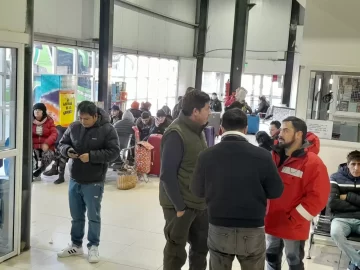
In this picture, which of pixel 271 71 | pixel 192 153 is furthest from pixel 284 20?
pixel 192 153

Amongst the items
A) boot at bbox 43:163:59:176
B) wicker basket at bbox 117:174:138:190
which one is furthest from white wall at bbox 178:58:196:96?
wicker basket at bbox 117:174:138:190

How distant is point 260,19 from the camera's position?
17.0 m

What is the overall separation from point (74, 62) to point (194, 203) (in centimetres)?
835

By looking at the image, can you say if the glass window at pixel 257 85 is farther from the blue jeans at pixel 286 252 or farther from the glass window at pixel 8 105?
the blue jeans at pixel 286 252

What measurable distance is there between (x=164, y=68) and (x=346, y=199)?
40.9ft

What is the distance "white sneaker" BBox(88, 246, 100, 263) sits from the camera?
400cm

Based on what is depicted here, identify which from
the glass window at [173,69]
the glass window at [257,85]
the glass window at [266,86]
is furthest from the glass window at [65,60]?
the glass window at [266,86]

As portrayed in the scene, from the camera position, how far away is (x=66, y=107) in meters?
9.84

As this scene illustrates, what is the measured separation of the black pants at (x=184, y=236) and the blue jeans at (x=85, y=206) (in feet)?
3.24

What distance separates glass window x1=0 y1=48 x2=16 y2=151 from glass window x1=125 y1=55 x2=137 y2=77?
9379 mm

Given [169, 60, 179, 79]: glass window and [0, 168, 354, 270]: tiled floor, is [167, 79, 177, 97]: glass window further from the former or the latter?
[0, 168, 354, 270]: tiled floor

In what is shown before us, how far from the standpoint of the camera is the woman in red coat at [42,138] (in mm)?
6840

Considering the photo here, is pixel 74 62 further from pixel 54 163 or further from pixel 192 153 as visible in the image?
pixel 192 153

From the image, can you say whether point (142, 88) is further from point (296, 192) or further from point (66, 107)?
point (296, 192)
